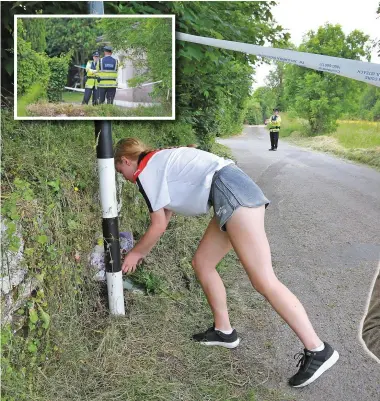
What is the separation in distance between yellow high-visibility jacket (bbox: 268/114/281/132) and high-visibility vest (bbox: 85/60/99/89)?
9.59 feet

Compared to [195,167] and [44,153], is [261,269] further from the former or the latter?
[44,153]

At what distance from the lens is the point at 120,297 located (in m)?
2.73

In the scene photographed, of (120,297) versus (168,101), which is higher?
(168,101)

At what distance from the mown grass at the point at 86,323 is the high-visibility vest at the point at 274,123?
6.50 ft

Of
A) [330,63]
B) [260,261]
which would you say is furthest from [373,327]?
[260,261]

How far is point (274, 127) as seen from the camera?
191 inches

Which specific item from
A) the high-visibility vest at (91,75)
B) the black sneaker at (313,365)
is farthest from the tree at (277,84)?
the high-visibility vest at (91,75)

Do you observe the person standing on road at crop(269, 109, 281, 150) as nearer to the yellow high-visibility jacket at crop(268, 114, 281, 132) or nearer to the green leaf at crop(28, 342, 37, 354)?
the yellow high-visibility jacket at crop(268, 114, 281, 132)

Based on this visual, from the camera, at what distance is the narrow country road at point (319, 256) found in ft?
8.59

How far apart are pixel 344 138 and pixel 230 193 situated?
4.23 metres

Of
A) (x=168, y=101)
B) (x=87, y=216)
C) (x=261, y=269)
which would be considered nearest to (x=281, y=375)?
(x=261, y=269)

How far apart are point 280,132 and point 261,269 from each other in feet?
10.1

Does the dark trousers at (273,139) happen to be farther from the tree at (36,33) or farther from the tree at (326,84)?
the tree at (36,33)

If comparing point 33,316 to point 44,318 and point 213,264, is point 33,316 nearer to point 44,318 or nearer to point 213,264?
point 44,318
